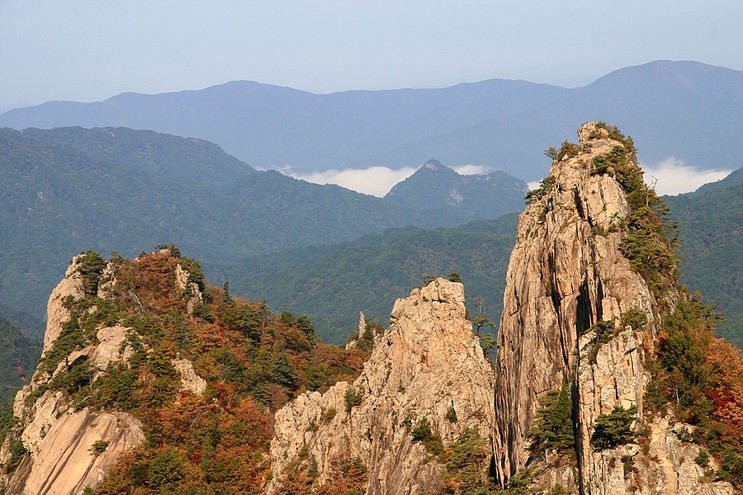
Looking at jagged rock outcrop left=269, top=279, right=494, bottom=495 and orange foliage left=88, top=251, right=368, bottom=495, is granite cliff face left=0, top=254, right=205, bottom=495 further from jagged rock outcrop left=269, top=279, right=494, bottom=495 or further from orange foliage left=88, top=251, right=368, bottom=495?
jagged rock outcrop left=269, top=279, right=494, bottom=495

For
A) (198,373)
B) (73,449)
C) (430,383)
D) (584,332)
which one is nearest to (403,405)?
(430,383)

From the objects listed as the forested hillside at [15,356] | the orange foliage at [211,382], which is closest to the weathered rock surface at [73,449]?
the orange foliage at [211,382]

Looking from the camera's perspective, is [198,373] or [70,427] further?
[198,373]

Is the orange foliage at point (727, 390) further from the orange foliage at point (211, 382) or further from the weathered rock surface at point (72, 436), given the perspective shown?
the weathered rock surface at point (72, 436)

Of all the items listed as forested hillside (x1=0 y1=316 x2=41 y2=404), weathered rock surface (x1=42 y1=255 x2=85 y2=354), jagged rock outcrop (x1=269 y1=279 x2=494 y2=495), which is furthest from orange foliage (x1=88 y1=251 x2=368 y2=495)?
forested hillside (x1=0 y1=316 x2=41 y2=404)

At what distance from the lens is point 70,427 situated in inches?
1740

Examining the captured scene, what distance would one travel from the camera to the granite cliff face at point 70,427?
4234 centimetres

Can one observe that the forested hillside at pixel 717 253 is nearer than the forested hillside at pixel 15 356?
No

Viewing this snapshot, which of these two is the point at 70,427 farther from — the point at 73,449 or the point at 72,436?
the point at 73,449

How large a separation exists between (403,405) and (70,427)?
1751 centimetres

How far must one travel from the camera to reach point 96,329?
50.9m

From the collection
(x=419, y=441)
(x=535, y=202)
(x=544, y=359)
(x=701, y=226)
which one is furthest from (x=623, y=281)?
(x=701, y=226)

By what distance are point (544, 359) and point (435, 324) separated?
11.6 meters

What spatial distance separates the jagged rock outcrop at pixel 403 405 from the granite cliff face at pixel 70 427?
24.7 ft
